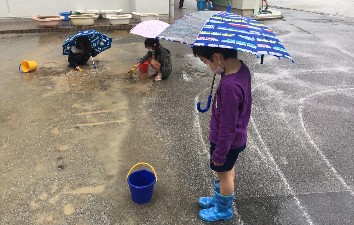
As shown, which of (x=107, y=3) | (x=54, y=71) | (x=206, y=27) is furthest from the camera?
(x=107, y=3)

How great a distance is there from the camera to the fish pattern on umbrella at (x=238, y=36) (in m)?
2.18

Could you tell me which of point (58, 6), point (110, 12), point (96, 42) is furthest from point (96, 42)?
point (58, 6)

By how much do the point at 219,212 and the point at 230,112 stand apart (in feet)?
3.52

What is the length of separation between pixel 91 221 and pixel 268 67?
5.74m

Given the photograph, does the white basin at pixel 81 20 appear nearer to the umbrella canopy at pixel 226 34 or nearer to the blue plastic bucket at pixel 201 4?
the blue plastic bucket at pixel 201 4

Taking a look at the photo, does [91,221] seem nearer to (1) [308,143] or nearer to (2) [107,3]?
(1) [308,143]

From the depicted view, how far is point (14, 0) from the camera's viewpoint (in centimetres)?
1233

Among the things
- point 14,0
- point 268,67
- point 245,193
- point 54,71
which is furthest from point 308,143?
point 14,0

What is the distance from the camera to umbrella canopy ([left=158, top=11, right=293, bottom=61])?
2189 mm

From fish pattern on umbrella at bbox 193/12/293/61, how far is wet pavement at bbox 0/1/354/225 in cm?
158

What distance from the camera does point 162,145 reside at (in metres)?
4.19

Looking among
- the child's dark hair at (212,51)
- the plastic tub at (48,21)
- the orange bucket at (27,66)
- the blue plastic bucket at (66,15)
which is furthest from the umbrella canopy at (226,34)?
the blue plastic bucket at (66,15)

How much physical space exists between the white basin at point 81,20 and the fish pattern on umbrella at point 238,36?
9.60 meters

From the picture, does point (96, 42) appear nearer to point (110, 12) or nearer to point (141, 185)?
point (141, 185)
